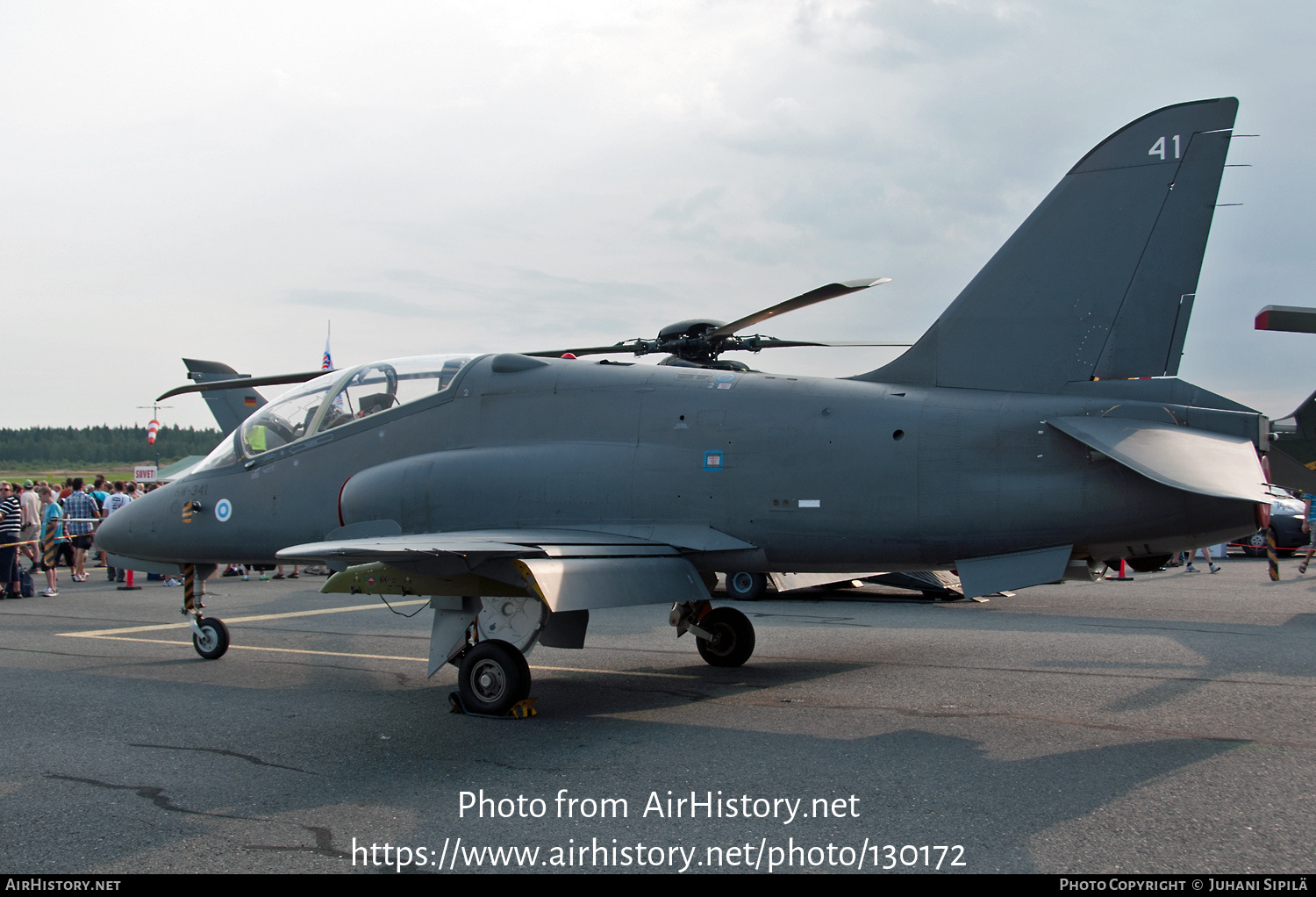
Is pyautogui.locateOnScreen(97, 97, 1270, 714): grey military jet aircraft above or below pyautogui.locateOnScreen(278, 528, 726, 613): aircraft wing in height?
above

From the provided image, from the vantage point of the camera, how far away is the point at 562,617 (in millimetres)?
7355

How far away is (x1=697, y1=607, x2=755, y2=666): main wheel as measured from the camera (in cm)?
899

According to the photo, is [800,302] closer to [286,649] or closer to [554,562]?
[554,562]

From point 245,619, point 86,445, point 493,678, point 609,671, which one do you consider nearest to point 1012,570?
point 493,678

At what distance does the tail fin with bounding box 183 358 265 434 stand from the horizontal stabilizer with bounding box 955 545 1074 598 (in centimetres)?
2227

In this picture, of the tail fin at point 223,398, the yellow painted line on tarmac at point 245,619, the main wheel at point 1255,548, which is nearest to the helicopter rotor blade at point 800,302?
the yellow painted line on tarmac at point 245,619

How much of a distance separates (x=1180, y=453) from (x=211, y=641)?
9.31 m

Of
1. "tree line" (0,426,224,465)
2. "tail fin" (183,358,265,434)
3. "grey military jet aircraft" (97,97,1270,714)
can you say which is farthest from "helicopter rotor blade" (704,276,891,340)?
"tree line" (0,426,224,465)

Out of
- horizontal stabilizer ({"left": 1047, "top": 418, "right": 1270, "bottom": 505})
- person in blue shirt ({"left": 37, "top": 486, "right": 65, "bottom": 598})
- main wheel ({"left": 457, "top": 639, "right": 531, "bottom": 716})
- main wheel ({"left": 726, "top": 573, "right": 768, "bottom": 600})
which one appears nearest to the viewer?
horizontal stabilizer ({"left": 1047, "top": 418, "right": 1270, "bottom": 505})

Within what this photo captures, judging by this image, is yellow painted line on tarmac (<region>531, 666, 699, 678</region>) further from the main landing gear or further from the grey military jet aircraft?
the grey military jet aircraft

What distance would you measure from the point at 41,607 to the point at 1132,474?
1629 centimetres

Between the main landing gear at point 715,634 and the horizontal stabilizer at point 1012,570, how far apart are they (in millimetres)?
2981

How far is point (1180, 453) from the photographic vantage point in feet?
18.9

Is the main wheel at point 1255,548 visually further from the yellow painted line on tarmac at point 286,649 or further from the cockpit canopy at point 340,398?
the cockpit canopy at point 340,398
